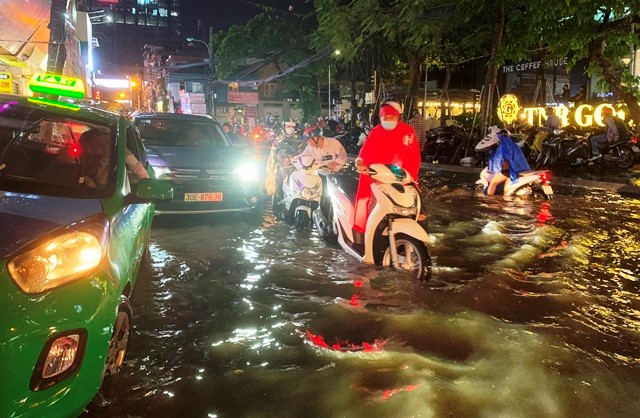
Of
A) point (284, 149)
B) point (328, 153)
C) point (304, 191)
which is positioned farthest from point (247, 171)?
point (328, 153)

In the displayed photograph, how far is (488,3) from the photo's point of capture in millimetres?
18359

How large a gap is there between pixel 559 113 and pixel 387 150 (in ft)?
54.6

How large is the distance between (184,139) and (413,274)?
18.0 feet

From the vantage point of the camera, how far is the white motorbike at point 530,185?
11.2 m

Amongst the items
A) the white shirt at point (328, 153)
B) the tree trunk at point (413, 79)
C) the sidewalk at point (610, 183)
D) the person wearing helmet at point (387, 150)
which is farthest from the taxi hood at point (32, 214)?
the tree trunk at point (413, 79)

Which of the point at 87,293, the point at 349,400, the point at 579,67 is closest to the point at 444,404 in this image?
the point at 349,400

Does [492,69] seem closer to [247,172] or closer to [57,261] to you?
[247,172]

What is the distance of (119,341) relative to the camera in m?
3.58

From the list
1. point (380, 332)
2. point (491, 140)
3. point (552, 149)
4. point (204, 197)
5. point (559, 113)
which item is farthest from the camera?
point (559, 113)

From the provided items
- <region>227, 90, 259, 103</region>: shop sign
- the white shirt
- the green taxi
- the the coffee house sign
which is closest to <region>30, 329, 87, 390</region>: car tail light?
the green taxi

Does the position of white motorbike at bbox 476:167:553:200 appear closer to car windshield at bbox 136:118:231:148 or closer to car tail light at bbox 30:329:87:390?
car windshield at bbox 136:118:231:148

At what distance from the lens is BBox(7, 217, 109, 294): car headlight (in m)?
2.68

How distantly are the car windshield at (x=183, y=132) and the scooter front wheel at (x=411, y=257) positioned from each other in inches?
180

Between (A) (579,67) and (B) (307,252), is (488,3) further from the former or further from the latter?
(B) (307,252)
